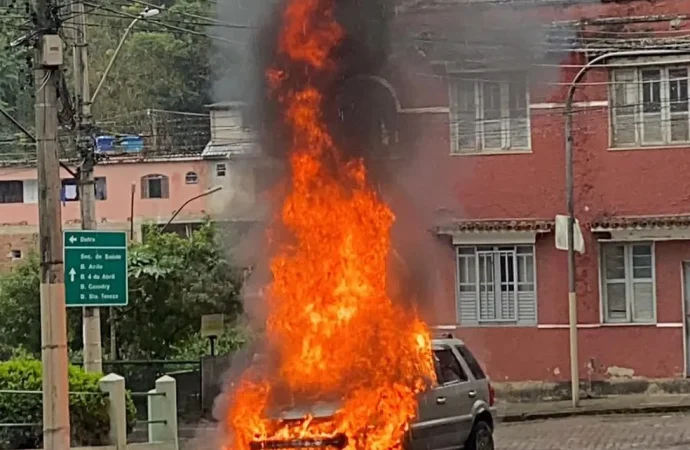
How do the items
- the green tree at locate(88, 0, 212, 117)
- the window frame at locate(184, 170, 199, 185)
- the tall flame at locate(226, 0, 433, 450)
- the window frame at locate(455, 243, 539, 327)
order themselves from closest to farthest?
the tall flame at locate(226, 0, 433, 450) < the window frame at locate(455, 243, 539, 327) < the green tree at locate(88, 0, 212, 117) < the window frame at locate(184, 170, 199, 185)

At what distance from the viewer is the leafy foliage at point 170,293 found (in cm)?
2452

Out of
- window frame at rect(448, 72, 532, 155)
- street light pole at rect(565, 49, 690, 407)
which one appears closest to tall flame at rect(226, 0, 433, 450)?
window frame at rect(448, 72, 532, 155)

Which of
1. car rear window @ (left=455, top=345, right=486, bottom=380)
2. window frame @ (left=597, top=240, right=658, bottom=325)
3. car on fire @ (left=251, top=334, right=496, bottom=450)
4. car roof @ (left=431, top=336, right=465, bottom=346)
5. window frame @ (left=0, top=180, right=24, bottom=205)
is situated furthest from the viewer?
window frame @ (left=0, top=180, right=24, bottom=205)

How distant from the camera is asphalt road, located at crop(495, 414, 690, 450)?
18078 mm

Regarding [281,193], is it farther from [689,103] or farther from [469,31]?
[689,103]

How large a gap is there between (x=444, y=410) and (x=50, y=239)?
196 inches

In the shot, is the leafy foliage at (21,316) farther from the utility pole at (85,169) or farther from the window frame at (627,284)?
the window frame at (627,284)

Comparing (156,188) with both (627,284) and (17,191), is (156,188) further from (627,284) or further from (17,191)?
(627,284)

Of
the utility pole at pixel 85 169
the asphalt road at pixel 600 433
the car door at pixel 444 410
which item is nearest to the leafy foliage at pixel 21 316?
the utility pole at pixel 85 169

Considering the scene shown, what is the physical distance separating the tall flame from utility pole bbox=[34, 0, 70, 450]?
192 cm

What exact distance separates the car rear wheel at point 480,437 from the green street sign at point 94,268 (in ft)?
17.0

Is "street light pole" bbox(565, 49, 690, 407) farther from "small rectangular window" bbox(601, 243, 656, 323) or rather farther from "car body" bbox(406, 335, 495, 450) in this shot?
"car body" bbox(406, 335, 495, 450)

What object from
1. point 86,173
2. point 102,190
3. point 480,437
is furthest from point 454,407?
point 102,190

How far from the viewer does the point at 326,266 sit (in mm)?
14453
